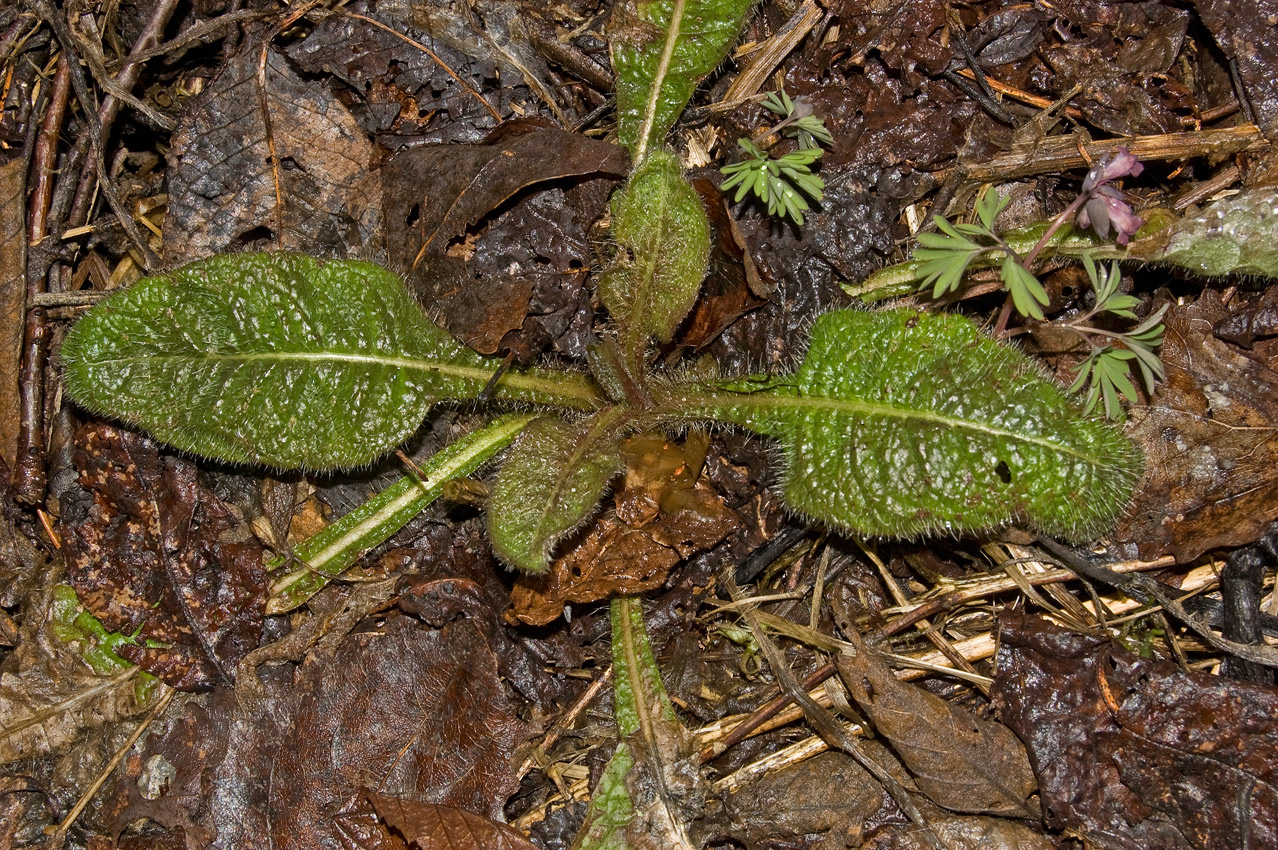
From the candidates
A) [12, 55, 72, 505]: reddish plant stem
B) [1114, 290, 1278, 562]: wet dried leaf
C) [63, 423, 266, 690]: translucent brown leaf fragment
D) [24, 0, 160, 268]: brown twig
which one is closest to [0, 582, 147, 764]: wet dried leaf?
[63, 423, 266, 690]: translucent brown leaf fragment

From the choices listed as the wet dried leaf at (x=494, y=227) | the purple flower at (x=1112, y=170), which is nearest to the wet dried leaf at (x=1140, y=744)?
the purple flower at (x=1112, y=170)

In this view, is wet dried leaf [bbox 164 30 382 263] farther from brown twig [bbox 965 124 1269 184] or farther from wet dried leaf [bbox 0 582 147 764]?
brown twig [bbox 965 124 1269 184]

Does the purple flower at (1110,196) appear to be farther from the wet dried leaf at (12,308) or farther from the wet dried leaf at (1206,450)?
the wet dried leaf at (12,308)

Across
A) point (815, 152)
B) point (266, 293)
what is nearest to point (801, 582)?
point (815, 152)

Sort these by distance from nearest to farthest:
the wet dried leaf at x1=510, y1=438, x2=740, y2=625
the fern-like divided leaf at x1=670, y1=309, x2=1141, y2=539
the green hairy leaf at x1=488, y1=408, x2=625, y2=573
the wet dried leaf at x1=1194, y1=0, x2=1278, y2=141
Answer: the fern-like divided leaf at x1=670, y1=309, x2=1141, y2=539 → the green hairy leaf at x1=488, y1=408, x2=625, y2=573 → the wet dried leaf at x1=1194, y1=0, x2=1278, y2=141 → the wet dried leaf at x1=510, y1=438, x2=740, y2=625

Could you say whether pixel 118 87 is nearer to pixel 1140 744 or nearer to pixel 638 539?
pixel 638 539
